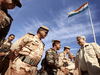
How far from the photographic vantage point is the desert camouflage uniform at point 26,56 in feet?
6.64

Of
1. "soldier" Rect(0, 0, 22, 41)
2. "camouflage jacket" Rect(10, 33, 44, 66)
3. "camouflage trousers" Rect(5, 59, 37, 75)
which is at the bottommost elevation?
"camouflage trousers" Rect(5, 59, 37, 75)

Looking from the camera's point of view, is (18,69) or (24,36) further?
(24,36)

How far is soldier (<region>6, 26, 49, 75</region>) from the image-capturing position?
2023 mm

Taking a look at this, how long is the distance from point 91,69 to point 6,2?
11.1 feet

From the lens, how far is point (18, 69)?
2.00 metres

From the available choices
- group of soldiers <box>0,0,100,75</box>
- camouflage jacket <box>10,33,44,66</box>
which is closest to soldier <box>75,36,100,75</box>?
group of soldiers <box>0,0,100,75</box>

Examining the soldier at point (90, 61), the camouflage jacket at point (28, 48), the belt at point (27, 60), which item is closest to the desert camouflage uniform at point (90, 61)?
the soldier at point (90, 61)

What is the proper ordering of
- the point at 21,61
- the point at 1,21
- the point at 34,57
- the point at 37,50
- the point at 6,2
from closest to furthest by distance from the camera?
the point at 1,21 < the point at 6,2 < the point at 21,61 < the point at 34,57 < the point at 37,50

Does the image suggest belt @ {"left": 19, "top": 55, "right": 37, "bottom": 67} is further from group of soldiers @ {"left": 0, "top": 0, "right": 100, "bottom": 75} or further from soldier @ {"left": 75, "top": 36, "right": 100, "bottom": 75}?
soldier @ {"left": 75, "top": 36, "right": 100, "bottom": 75}

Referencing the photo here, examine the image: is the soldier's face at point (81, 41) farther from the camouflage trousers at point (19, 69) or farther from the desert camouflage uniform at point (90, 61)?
the camouflage trousers at point (19, 69)

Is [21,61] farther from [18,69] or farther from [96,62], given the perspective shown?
[96,62]

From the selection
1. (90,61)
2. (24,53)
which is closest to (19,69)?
(24,53)

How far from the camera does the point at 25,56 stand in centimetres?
225

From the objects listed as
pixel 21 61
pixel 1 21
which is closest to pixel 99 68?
pixel 21 61
